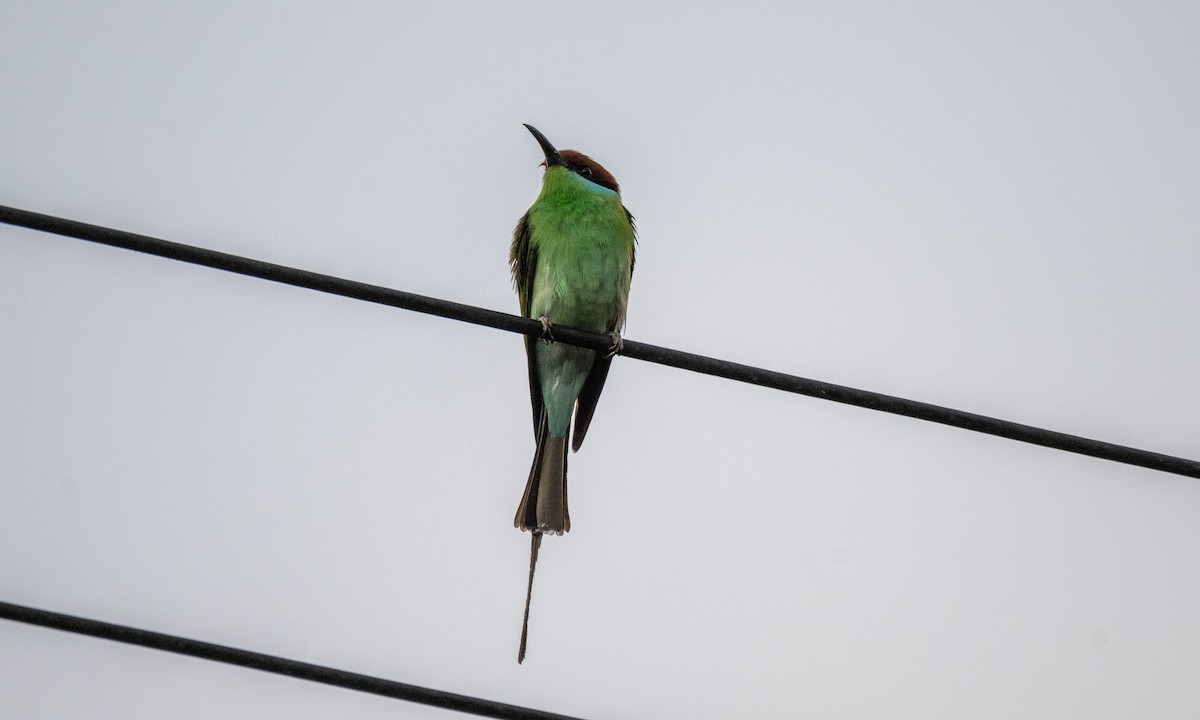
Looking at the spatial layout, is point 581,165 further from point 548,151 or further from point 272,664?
point 272,664

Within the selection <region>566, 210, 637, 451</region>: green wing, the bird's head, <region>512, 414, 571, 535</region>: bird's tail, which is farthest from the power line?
the bird's head

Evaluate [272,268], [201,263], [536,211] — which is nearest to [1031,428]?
[272,268]

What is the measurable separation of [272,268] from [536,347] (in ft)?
6.05

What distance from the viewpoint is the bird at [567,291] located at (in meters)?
3.26

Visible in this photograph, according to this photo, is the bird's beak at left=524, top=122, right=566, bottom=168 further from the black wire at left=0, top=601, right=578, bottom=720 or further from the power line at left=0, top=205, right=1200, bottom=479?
the black wire at left=0, top=601, right=578, bottom=720

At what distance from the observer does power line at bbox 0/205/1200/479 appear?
1596 millimetres

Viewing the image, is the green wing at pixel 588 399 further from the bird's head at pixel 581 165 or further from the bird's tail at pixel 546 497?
the bird's head at pixel 581 165

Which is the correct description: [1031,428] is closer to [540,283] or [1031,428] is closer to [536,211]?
[540,283]

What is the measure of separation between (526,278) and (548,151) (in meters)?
0.59

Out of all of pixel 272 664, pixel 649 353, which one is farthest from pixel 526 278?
pixel 272 664

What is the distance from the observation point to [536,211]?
3.58 metres

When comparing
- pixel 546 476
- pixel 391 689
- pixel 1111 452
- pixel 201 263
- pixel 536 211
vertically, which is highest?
pixel 536 211

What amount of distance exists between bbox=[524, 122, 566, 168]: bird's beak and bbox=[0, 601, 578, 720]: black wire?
2469mm

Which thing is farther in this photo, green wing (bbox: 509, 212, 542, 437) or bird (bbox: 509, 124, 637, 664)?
green wing (bbox: 509, 212, 542, 437)
